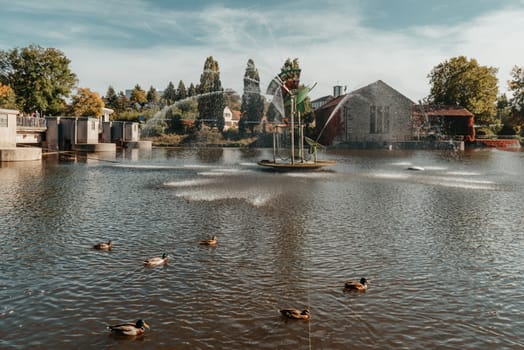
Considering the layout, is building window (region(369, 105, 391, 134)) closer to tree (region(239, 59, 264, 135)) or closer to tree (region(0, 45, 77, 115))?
tree (region(239, 59, 264, 135))

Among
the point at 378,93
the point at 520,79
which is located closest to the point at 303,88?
the point at 378,93

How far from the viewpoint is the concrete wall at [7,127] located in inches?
2244

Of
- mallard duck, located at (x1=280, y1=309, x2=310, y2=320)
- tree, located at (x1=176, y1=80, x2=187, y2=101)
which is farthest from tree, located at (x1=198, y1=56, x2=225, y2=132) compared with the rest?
mallard duck, located at (x1=280, y1=309, x2=310, y2=320)

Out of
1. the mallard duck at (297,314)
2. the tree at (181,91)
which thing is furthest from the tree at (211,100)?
the mallard duck at (297,314)

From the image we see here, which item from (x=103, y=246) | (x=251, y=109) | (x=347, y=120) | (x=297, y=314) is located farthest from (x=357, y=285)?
(x=251, y=109)

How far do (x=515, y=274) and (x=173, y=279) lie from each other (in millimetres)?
11840

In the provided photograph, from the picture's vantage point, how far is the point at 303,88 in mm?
49344

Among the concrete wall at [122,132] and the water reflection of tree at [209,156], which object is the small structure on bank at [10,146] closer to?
the water reflection of tree at [209,156]

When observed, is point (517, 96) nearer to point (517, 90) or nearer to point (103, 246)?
point (517, 90)

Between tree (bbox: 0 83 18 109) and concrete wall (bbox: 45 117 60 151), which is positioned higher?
tree (bbox: 0 83 18 109)

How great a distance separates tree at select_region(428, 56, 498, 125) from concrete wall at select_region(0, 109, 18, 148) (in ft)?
398

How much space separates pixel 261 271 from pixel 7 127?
182 feet

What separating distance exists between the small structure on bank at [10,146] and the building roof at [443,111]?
323 feet

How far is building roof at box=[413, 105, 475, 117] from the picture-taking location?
12016cm
